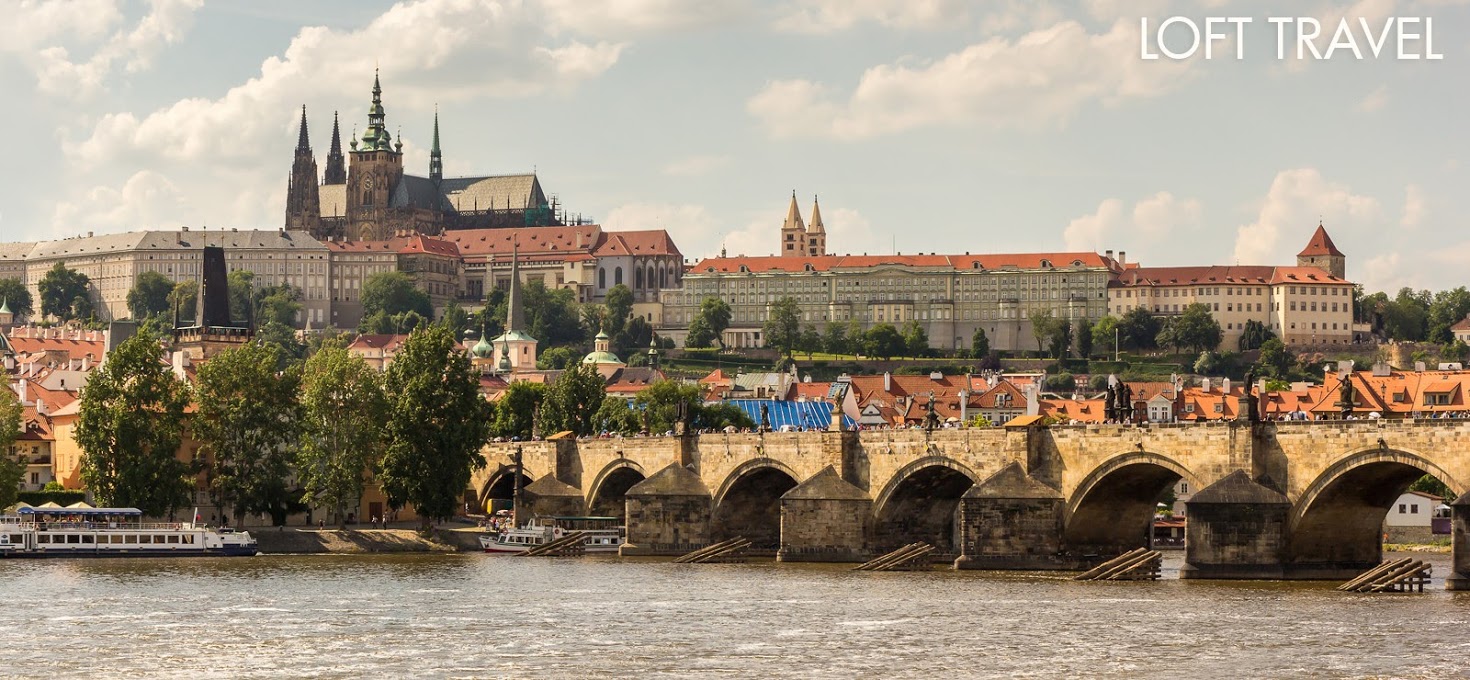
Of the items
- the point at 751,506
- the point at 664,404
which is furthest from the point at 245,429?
the point at 664,404

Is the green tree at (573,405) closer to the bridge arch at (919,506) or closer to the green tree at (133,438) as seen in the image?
the green tree at (133,438)

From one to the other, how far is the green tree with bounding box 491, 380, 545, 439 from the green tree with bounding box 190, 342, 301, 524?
2960 centimetres

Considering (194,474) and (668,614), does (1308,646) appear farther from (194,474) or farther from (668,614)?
Result: (194,474)

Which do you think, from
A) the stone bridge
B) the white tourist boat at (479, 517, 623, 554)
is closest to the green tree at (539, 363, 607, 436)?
the white tourist boat at (479, 517, 623, 554)

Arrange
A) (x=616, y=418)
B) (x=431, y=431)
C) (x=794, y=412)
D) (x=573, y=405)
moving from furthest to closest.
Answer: (x=794, y=412)
(x=573, y=405)
(x=616, y=418)
(x=431, y=431)

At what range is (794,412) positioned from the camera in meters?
165

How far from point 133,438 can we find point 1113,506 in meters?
36.8

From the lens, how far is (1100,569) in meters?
68.4

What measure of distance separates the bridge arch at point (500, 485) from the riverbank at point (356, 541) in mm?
10602

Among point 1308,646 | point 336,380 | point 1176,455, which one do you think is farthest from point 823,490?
point 1308,646

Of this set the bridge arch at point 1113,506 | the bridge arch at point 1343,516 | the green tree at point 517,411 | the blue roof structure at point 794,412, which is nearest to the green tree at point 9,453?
the green tree at point 517,411

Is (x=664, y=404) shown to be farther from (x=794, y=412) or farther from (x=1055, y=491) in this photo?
(x=1055, y=491)

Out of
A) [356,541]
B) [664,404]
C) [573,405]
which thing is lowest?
[356,541]

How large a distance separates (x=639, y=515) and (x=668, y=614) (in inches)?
1069
